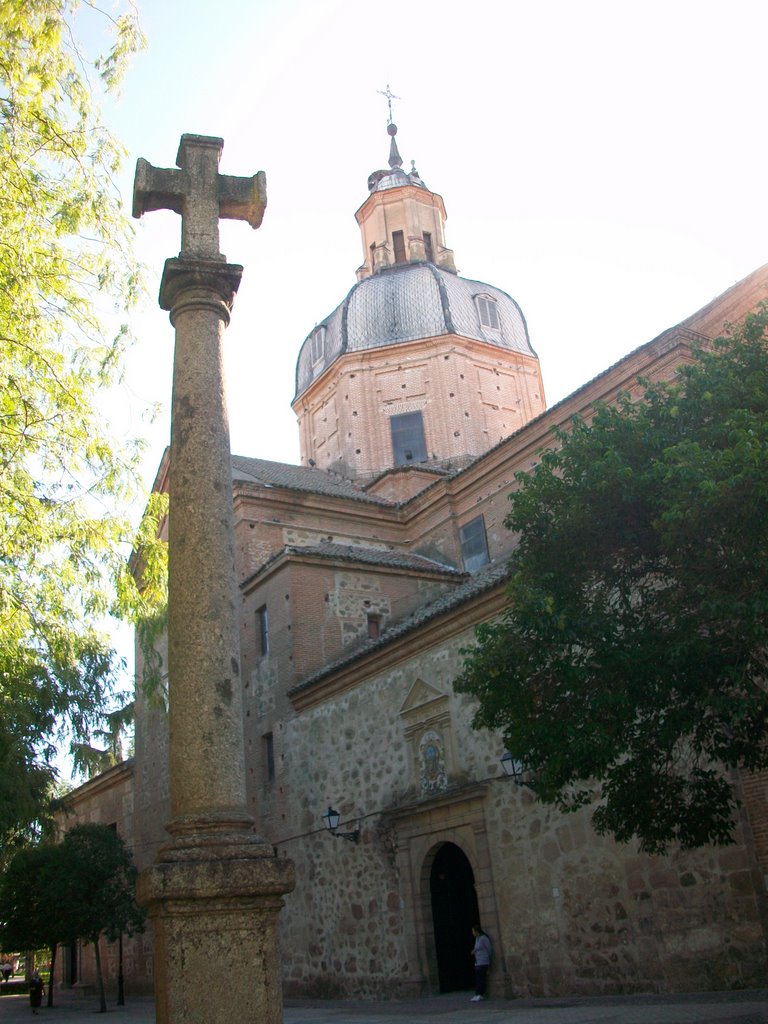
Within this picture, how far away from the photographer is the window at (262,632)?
63.5 ft

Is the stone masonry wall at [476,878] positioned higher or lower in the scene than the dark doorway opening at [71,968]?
higher

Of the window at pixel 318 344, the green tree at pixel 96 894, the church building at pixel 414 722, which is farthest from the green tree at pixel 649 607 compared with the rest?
the window at pixel 318 344

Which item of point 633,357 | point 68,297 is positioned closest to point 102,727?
point 68,297

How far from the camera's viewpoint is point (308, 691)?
17.4 meters

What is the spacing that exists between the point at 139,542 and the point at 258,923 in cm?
548

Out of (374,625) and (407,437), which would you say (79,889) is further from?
(407,437)

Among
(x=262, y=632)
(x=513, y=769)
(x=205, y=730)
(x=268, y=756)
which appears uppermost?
(x=262, y=632)

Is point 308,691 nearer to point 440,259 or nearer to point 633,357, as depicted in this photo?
point 633,357

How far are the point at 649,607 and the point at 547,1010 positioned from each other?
215 inches

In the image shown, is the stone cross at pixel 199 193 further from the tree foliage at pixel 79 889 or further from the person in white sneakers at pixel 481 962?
the tree foliage at pixel 79 889

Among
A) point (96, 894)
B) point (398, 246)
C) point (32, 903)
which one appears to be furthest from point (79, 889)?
point (398, 246)

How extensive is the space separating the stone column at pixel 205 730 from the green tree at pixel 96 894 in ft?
54.4

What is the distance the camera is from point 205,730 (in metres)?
5.47

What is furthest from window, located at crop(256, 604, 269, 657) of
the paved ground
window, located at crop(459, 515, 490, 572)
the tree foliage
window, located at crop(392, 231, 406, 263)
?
window, located at crop(392, 231, 406, 263)
